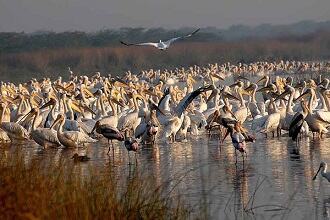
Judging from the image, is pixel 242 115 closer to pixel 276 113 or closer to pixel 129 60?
pixel 276 113

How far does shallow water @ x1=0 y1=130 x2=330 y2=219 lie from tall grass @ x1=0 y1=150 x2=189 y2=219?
40 cm

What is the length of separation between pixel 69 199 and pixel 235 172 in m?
5.23

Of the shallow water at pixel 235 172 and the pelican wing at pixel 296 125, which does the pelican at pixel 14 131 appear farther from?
the pelican wing at pixel 296 125

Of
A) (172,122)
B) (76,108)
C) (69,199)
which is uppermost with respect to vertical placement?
(76,108)

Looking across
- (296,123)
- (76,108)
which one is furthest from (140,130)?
(76,108)

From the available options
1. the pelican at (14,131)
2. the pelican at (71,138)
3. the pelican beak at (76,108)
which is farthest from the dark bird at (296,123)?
the pelican beak at (76,108)

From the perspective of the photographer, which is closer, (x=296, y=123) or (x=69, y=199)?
(x=69, y=199)

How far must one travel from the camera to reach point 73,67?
40.5 metres

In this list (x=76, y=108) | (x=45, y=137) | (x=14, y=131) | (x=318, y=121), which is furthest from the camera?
(x=76, y=108)

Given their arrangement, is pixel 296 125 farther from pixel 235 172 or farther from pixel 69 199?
pixel 69 199

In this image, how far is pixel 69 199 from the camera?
20.6 feet

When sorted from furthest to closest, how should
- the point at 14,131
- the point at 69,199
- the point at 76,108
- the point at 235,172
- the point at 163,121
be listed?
the point at 76,108
the point at 14,131
the point at 163,121
the point at 235,172
the point at 69,199

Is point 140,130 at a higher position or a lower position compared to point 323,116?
lower

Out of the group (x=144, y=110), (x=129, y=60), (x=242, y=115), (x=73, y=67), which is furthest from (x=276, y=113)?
(x=129, y=60)
